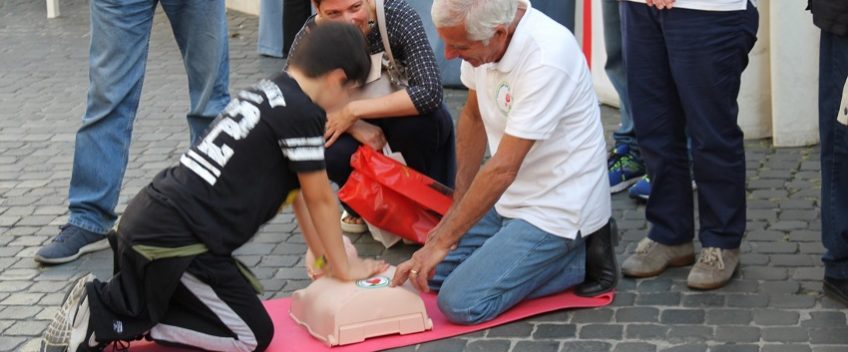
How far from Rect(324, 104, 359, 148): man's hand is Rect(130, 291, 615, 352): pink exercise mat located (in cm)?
81

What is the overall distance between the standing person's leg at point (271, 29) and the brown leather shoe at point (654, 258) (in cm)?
438

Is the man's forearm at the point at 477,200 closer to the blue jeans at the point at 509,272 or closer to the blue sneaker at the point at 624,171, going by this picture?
the blue jeans at the point at 509,272

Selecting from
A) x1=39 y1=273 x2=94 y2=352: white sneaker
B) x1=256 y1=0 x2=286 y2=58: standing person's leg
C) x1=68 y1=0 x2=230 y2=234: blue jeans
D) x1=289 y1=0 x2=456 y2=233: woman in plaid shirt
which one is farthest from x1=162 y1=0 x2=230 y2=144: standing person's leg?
x1=256 y1=0 x2=286 y2=58: standing person's leg

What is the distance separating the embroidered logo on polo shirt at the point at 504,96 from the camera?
14.9 ft

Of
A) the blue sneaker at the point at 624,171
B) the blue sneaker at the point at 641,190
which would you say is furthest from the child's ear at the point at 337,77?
the blue sneaker at the point at 624,171

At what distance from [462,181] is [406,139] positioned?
533mm

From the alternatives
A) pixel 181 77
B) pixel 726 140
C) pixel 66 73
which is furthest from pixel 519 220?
pixel 66 73

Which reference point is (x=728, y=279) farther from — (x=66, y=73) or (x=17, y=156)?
(x=66, y=73)

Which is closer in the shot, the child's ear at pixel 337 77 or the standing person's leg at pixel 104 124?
the child's ear at pixel 337 77

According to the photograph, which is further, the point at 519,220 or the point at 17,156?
the point at 17,156

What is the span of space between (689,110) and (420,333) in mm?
1193

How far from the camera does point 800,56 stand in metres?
6.37

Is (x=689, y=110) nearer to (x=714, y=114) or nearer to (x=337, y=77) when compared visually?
(x=714, y=114)

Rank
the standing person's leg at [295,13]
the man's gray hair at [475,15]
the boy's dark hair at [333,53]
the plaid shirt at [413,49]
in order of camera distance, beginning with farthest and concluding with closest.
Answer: the standing person's leg at [295,13] → the plaid shirt at [413,49] → the man's gray hair at [475,15] → the boy's dark hair at [333,53]
